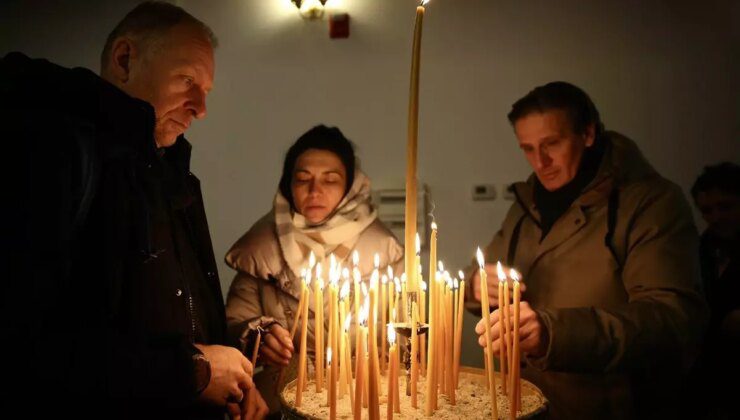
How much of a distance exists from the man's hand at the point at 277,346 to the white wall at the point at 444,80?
700 millimetres

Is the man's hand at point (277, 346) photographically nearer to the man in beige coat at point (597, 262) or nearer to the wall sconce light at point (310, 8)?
the man in beige coat at point (597, 262)

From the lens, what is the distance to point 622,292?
5.88ft

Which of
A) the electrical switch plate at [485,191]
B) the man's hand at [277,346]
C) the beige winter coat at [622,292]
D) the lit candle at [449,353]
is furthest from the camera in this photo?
the electrical switch plate at [485,191]

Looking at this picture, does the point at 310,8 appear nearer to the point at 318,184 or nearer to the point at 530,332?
the point at 318,184

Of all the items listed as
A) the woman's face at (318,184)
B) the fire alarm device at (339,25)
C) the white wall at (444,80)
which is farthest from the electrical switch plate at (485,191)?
the fire alarm device at (339,25)

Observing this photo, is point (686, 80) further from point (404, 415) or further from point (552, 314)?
point (404, 415)

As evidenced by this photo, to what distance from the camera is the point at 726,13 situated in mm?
1881

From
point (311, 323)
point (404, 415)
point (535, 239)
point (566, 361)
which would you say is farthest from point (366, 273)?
point (404, 415)

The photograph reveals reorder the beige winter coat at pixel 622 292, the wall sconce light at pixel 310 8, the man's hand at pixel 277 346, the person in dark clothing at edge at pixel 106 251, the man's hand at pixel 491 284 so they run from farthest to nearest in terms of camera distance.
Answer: the wall sconce light at pixel 310 8
the man's hand at pixel 491 284
the beige winter coat at pixel 622 292
the man's hand at pixel 277 346
the person in dark clothing at edge at pixel 106 251

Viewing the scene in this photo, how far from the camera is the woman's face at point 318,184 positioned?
2.10m

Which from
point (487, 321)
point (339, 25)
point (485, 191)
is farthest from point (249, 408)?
point (339, 25)

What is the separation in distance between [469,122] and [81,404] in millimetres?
1489

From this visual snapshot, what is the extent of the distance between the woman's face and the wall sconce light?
52 centimetres

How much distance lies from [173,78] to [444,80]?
993mm
